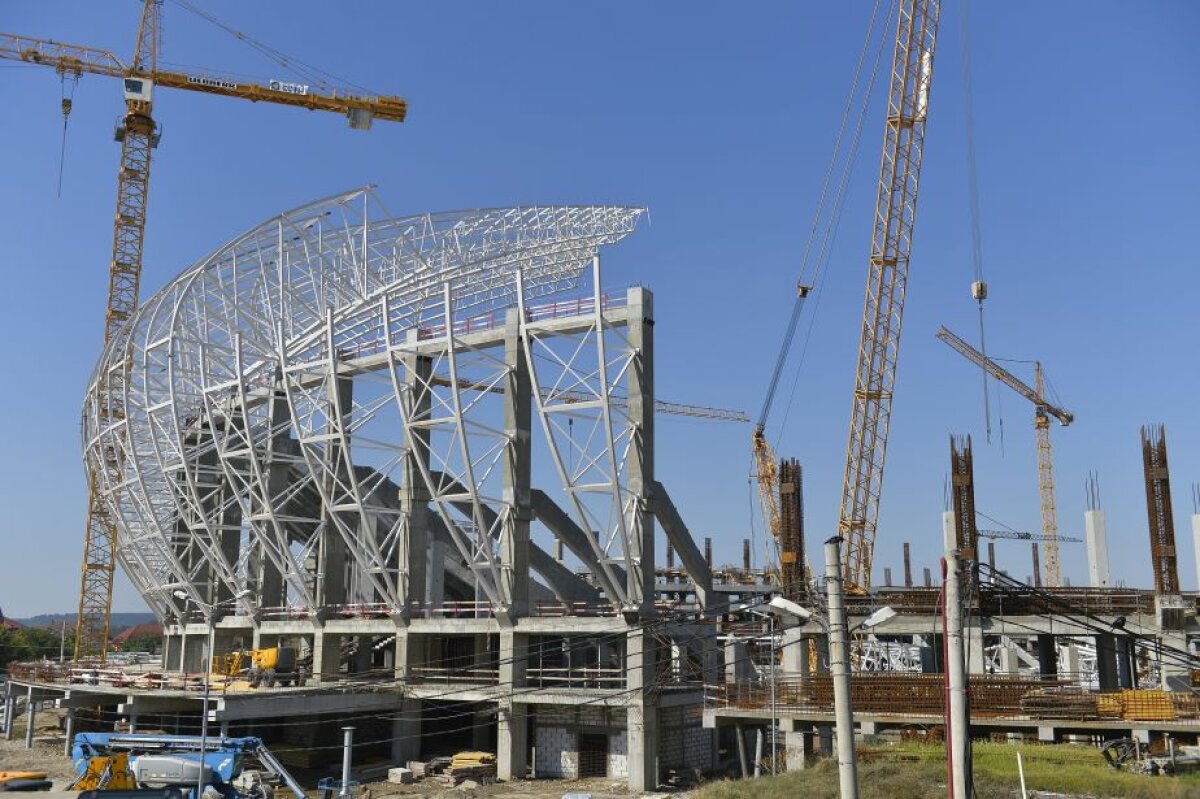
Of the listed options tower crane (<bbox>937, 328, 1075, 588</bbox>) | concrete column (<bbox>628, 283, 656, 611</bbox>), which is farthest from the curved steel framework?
tower crane (<bbox>937, 328, 1075, 588</bbox>)

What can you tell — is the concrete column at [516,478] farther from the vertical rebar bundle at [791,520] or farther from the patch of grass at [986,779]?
the vertical rebar bundle at [791,520]

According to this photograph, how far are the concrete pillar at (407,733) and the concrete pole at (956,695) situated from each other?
33.7 metres

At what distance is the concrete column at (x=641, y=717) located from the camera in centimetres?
4019

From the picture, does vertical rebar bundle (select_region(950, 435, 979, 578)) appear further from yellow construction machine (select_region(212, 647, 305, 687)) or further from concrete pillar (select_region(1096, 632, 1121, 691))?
yellow construction machine (select_region(212, 647, 305, 687))

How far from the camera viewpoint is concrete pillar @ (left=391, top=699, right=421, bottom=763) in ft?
150

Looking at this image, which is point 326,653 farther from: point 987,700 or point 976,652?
point 987,700

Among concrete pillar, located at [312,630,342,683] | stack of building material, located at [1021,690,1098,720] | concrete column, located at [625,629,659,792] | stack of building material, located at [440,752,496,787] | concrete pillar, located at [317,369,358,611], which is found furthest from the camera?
concrete pillar, located at [312,630,342,683]

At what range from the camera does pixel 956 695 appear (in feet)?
52.6

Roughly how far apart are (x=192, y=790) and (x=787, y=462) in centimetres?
4037

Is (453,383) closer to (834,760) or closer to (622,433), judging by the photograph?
(622,433)

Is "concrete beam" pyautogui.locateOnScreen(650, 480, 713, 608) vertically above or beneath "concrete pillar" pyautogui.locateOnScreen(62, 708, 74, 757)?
above

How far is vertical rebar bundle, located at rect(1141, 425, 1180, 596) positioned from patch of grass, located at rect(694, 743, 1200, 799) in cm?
2307

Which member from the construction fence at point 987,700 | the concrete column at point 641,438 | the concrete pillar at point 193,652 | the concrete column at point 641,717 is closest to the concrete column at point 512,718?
the concrete column at point 641,717

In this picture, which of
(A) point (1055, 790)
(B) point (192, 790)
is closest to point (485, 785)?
(B) point (192, 790)
